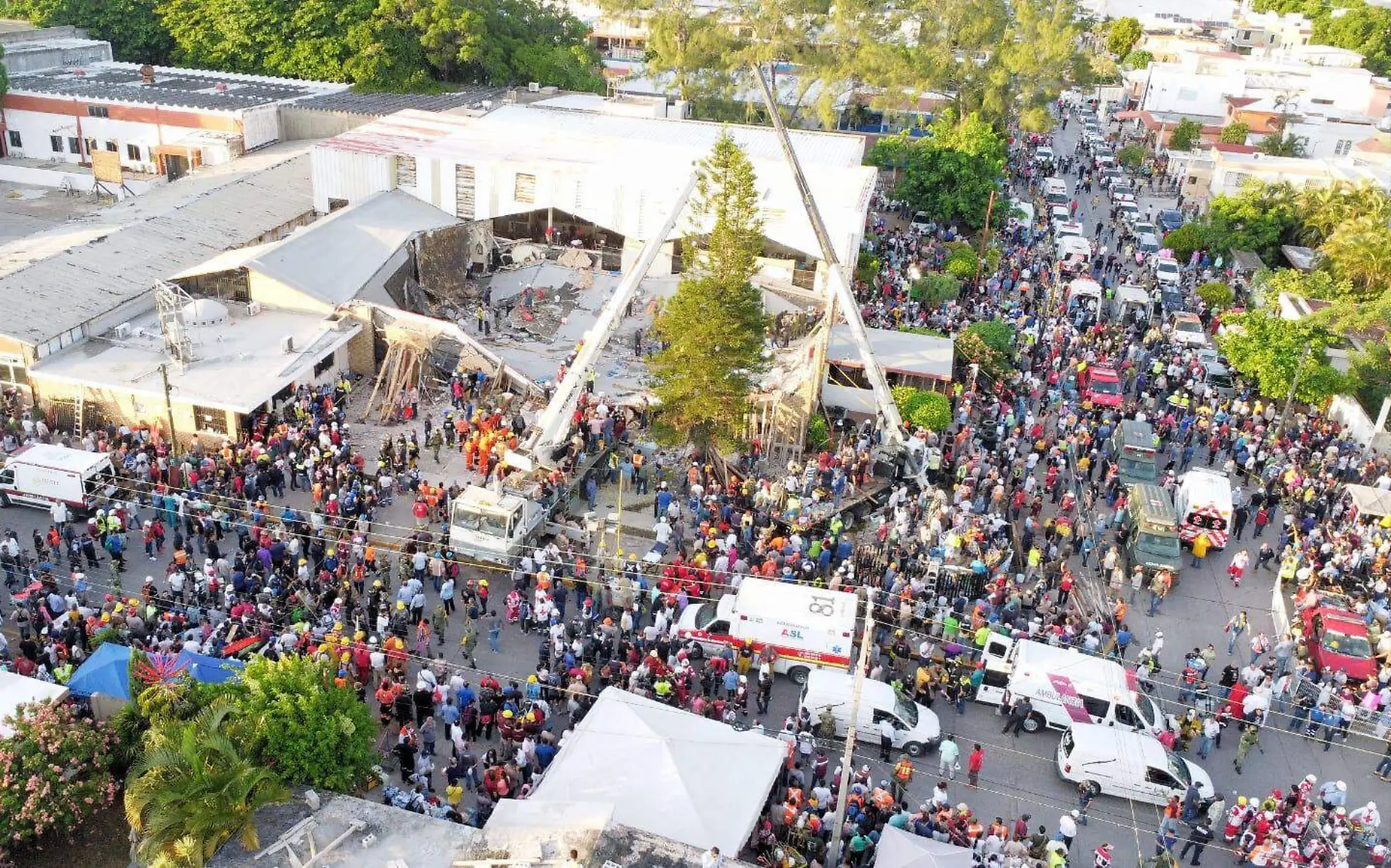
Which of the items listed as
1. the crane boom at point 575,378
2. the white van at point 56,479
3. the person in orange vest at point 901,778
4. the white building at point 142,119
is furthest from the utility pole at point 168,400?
the white building at point 142,119

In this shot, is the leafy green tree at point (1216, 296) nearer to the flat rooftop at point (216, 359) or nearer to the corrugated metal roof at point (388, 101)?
the flat rooftop at point (216, 359)

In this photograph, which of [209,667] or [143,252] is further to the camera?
[143,252]

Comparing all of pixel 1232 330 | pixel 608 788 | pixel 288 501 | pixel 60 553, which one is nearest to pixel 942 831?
pixel 608 788

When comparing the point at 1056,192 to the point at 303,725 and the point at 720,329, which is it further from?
the point at 303,725

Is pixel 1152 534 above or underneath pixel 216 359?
underneath

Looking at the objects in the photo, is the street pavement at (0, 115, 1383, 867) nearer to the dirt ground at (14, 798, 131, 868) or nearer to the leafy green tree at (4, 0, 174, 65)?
the dirt ground at (14, 798, 131, 868)

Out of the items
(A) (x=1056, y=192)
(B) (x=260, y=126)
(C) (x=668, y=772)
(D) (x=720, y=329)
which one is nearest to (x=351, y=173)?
(B) (x=260, y=126)
